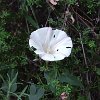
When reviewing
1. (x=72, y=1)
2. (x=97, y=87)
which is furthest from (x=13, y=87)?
(x=72, y=1)

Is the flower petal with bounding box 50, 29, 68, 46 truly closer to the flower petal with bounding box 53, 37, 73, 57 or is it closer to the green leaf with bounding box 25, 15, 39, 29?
the flower petal with bounding box 53, 37, 73, 57

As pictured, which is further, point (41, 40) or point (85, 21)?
point (85, 21)

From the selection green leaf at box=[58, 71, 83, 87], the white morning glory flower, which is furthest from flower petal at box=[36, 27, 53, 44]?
green leaf at box=[58, 71, 83, 87]

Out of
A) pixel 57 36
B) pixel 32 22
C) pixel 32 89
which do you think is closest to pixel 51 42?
pixel 57 36

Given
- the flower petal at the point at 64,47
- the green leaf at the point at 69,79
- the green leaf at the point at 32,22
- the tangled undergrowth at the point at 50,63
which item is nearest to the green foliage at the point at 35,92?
the tangled undergrowth at the point at 50,63

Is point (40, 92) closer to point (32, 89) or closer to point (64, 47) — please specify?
point (32, 89)

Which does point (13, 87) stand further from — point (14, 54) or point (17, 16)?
point (17, 16)

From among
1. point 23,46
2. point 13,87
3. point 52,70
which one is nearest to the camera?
point 13,87
